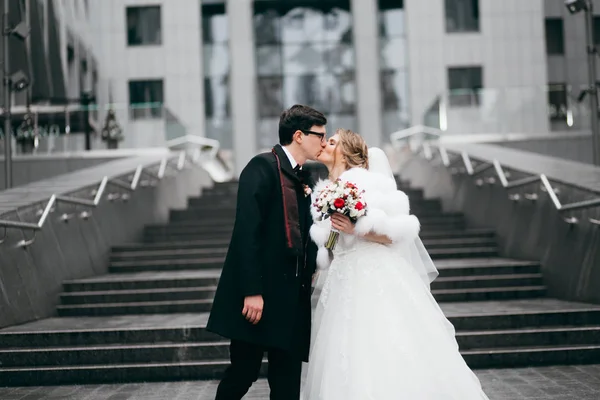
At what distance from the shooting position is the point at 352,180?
217 inches

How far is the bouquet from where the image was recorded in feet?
17.1

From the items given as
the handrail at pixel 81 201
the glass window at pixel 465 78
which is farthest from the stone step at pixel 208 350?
the glass window at pixel 465 78

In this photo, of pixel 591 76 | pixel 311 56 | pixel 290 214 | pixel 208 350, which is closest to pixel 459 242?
pixel 591 76

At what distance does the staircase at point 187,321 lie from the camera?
7.81 m

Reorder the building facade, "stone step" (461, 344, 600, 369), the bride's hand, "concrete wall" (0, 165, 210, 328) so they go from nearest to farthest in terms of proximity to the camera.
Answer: the bride's hand
"stone step" (461, 344, 600, 369)
"concrete wall" (0, 165, 210, 328)
the building facade

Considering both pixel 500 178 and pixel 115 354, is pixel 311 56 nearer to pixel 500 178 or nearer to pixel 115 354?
pixel 500 178

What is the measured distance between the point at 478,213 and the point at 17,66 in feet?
56.5

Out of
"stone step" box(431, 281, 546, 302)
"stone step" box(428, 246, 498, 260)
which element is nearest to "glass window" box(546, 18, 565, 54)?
"stone step" box(428, 246, 498, 260)

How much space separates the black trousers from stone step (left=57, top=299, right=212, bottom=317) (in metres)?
4.71

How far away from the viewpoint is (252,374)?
16.1 feet

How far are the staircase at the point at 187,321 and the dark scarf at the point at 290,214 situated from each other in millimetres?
3176

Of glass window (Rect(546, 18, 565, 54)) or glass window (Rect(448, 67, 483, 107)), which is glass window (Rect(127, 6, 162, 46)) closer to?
glass window (Rect(448, 67, 483, 107))

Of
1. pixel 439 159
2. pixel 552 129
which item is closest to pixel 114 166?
pixel 439 159

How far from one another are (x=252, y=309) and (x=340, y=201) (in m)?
0.95
